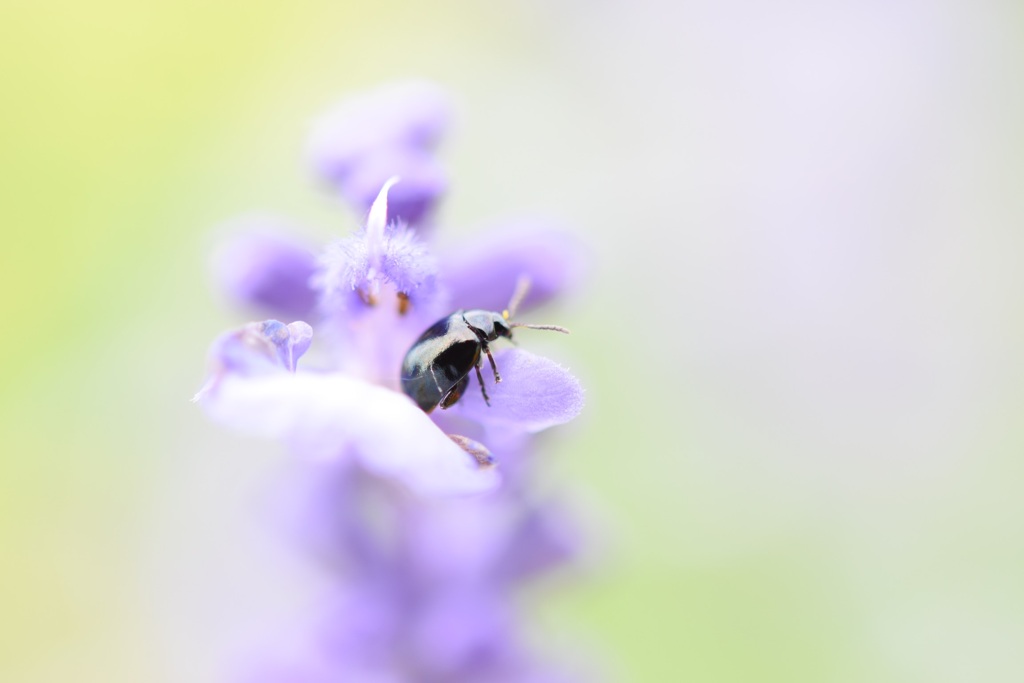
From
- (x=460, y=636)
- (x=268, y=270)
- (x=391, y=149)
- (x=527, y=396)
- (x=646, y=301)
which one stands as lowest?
(x=460, y=636)

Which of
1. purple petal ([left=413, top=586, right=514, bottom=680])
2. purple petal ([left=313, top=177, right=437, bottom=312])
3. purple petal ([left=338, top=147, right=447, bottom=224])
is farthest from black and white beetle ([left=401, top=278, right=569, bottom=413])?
purple petal ([left=413, top=586, right=514, bottom=680])

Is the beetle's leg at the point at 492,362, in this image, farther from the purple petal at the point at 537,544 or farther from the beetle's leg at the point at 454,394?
the purple petal at the point at 537,544

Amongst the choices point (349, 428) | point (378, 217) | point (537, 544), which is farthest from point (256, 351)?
point (537, 544)

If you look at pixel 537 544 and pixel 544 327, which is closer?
pixel 544 327

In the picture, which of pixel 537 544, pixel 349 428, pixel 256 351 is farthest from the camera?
pixel 537 544

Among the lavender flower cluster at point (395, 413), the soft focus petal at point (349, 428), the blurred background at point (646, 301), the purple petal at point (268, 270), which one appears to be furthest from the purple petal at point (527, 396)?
the blurred background at point (646, 301)

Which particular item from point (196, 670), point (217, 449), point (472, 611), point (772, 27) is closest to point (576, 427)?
point (472, 611)

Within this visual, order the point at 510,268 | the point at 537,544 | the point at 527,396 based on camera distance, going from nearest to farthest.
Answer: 1. the point at 527,396
2. the point at 510,268
3. the point at 537,544

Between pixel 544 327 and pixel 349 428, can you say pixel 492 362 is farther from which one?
pixel 349 428

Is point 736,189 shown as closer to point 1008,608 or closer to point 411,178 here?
point 1008,608
